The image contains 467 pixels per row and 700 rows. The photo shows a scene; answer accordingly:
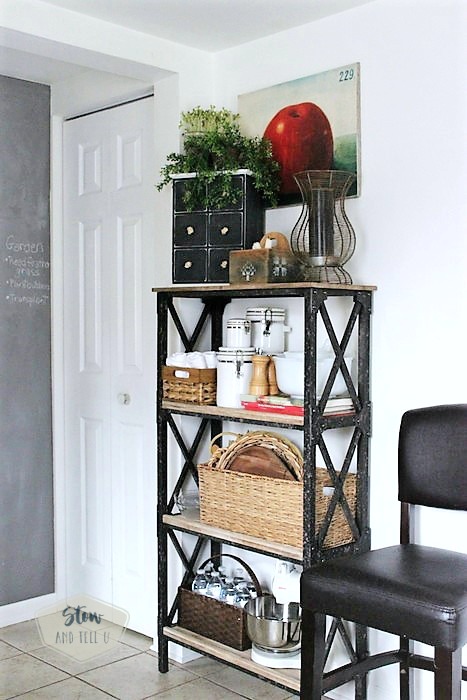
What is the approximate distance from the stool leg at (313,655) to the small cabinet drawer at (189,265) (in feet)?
3.90

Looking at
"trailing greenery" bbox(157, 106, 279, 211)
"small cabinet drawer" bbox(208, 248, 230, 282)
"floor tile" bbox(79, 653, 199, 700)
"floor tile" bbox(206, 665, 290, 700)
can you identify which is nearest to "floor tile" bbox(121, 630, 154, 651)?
"floor tile" bbox(79, 653, 199, 700)

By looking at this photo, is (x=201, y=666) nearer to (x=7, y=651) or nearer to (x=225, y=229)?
(x=7, y=651)

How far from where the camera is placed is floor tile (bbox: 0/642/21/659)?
3281 millimetres

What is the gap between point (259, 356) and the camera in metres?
2.78

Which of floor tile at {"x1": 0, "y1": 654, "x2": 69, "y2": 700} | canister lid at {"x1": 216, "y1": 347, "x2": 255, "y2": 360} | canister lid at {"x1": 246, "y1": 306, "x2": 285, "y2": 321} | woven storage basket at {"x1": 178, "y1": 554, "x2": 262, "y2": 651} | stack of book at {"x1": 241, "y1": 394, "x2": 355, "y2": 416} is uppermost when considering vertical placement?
canister lid at {"x1": 246, "y1": 306, "x2": 285, "y2": 321}

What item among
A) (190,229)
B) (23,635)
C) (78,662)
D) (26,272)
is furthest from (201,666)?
(26,272)

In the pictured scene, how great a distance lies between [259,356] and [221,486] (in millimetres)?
440

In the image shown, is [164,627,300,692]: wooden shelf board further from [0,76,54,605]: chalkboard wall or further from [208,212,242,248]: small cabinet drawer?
[208,212,242,248]: small cabinet drawer

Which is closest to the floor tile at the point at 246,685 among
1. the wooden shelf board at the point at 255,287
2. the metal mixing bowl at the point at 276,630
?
the metal mixing bowl at the point at 276,630

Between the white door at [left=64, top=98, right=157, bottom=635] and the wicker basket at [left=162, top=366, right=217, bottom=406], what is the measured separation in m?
0.37

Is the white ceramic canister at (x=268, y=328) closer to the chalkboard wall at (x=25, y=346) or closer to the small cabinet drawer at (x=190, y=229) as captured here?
the small cabinet drawer at (x=190, y=229)

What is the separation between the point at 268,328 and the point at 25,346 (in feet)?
4.02

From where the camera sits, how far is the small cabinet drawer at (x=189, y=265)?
9.81 feet

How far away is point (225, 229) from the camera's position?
2.95 m
